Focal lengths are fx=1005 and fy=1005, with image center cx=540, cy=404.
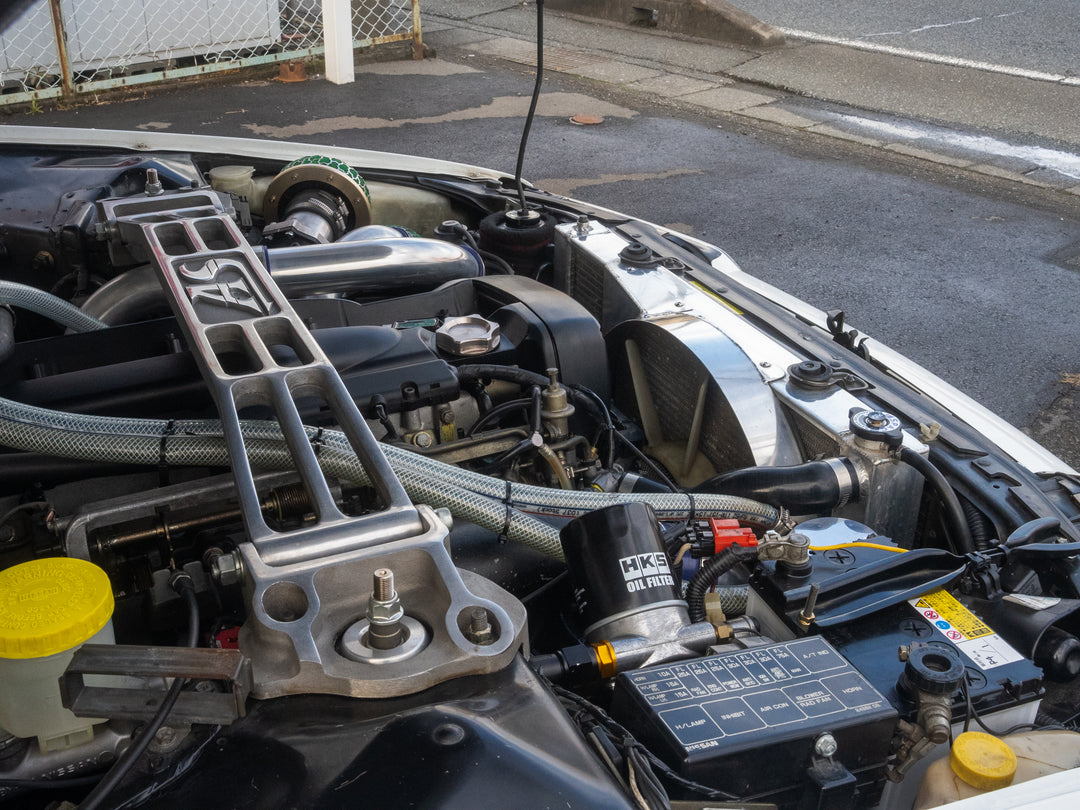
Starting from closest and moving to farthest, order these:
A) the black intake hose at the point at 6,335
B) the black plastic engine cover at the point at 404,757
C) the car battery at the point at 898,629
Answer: the black plastic engine cover at the point at 404,757 → the car battery at the point at 898,629 → the black intake hose at the point at 6,335

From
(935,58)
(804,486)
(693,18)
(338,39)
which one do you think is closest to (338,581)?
(804,486)

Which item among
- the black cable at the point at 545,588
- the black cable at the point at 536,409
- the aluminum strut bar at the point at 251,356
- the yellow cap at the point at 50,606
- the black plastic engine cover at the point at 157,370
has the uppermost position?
the aluminum strut bar at the point at 251,356

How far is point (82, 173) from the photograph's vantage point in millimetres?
2484

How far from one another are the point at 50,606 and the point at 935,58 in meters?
8.79

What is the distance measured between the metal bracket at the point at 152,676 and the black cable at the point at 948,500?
3.59 ft

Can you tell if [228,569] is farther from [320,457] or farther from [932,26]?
[932,26]

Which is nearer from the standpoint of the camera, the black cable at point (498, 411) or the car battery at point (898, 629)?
the car battery at point (898, 629)

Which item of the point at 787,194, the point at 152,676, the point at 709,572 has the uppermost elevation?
the point at 152,676

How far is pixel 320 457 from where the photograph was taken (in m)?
→ 1.37

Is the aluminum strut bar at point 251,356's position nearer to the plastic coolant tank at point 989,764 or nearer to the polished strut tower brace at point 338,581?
the polished strut tower brace at point 338,581

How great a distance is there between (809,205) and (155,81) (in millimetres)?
4788

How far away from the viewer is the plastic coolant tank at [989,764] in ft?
3.71

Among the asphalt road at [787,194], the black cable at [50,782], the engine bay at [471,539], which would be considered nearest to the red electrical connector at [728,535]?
the engine bay at [471,539]

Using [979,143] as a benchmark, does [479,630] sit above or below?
above
